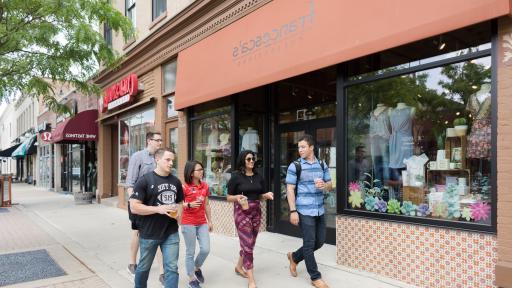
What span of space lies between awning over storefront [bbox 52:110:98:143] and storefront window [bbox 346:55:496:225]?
12200mm

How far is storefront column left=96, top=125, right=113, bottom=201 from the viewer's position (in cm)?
1476

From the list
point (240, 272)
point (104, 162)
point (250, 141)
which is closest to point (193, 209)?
point (240, 272)

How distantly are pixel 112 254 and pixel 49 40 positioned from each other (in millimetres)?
3790

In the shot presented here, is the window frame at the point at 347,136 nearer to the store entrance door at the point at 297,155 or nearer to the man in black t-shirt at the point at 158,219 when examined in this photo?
the store entrance door at the point at 297,155

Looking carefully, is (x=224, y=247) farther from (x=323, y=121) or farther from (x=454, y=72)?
(x=454, y=72)

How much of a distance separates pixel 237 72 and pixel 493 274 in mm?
5026

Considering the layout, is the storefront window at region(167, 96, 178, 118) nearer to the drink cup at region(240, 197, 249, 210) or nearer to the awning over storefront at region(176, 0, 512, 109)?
the awning over storefront at region(176, 0, 512, 109)

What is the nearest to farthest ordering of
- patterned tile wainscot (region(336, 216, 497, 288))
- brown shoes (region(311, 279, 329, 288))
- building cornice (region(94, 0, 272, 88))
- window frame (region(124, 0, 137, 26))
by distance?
patterned tile wainscot (region(336, 216, 497, 288)) → brown shoes (region(311, 279, 329, 288)) → building cornice (region(94, 0, 272, 88)) → window frame (region(124, 0, 137, 26))

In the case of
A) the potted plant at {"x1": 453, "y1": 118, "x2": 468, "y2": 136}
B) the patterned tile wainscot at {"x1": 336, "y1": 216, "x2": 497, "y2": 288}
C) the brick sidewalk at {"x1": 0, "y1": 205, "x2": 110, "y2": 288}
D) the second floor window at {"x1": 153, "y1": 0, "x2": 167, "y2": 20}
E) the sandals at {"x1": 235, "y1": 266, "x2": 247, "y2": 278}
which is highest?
the second floor window at {"x1": 153, "y1": 0, "x2": 167, "y2": 20}

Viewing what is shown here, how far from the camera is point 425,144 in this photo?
4.86m

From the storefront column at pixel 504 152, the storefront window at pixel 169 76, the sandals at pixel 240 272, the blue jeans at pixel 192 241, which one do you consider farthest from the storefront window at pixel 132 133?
the storefront column at pixel 504 152

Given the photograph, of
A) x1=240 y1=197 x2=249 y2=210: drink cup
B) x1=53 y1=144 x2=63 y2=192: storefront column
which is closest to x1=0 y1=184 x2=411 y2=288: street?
x1=240 y1=197 x2=249 y2=210: drink cup

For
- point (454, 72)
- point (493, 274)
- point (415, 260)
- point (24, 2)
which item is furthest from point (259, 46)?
point (493, 274)

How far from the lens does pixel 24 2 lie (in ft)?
20.0
